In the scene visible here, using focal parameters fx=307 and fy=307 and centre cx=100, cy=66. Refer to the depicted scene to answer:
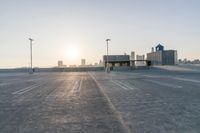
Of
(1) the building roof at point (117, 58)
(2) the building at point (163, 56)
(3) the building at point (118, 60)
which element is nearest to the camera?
(3) the building at point (118, 60)

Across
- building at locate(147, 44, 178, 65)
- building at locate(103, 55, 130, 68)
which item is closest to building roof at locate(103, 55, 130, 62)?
building at locate(103, 55, 130, 68)

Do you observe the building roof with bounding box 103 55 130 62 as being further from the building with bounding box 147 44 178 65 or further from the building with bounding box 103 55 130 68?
the building with bounding box 147 44 178 65

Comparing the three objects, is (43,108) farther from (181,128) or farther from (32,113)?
(181,128)

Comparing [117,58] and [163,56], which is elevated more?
[163,56]

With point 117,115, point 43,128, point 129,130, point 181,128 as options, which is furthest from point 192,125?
point 43,128

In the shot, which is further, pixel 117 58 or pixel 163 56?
pixel 117 58

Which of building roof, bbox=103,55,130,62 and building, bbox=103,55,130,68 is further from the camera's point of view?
building roof, bbox=103,55,130,62

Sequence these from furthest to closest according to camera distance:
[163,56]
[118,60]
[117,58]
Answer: [117,58] → [163,56] → [118,60]

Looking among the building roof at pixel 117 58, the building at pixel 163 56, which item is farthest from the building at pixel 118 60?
the building at pixel 163 56

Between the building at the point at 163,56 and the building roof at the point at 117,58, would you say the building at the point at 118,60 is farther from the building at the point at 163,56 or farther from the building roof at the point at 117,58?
the building at the point at 163,56

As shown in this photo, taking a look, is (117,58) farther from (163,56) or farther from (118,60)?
(163,56)

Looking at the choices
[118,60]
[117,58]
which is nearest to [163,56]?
[118,60]

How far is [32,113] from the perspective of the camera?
452 inches

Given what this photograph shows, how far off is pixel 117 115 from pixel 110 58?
117m
